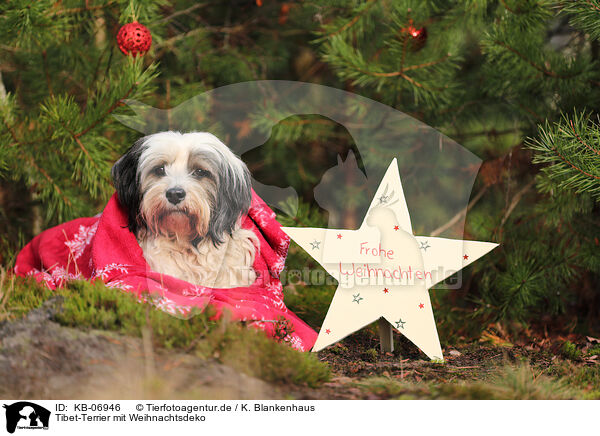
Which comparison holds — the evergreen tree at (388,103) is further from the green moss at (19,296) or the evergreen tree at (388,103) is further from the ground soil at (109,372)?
the ground soil at (109,372)

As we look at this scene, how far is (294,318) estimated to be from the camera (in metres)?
1.70

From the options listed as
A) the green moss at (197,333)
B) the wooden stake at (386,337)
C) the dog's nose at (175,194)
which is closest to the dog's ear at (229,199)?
the dog's nose at (175,194)

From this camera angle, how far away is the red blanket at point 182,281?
150cm

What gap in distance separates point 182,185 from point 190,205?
0.18 ft

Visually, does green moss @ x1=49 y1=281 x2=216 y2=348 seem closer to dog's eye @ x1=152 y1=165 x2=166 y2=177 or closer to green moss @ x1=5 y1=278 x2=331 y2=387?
green moss @ x1=5 y1=278 x2=331 y2=387

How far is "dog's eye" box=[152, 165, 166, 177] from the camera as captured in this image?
1512 millimetres

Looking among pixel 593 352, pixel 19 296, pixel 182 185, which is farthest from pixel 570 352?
pixel 19 296

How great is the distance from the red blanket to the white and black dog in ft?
0.11

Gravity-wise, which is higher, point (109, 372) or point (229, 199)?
point (229, 199)

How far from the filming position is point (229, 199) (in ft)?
5.14

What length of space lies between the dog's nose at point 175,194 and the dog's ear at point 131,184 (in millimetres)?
114
